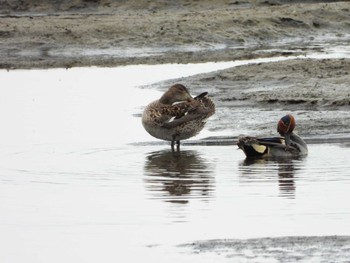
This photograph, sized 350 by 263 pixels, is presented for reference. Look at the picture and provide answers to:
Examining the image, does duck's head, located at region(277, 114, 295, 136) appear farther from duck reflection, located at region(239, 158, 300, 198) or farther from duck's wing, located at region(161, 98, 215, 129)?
duck's wing, located at region(161, 98, 215, 129)

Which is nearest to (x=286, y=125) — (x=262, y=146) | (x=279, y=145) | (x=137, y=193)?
(x=279, y=145)

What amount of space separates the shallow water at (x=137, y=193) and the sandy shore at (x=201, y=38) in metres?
3.12

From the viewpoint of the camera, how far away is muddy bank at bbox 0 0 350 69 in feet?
88.1

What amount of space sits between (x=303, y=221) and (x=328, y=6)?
22.4m

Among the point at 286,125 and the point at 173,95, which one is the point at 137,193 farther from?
the point at 173,95

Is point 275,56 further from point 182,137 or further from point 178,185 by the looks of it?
point 178,185

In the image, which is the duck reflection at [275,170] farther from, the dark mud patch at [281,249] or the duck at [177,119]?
the dark mud patch at [281,249]

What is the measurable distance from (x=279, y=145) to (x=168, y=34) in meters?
14.3

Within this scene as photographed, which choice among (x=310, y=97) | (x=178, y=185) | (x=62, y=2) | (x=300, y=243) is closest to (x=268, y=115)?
(x=310, y=97)

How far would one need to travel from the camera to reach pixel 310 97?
18984 millimetres

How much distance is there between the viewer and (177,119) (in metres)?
15.4

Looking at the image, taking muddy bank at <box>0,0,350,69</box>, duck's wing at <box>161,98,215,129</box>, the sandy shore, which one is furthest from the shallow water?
muddy bank at <box>0,0,350,69</box>

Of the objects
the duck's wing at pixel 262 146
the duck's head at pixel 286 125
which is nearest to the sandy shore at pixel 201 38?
the duck's head at pixel 286 125

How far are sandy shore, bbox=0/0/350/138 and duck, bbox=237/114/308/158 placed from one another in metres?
4.32
